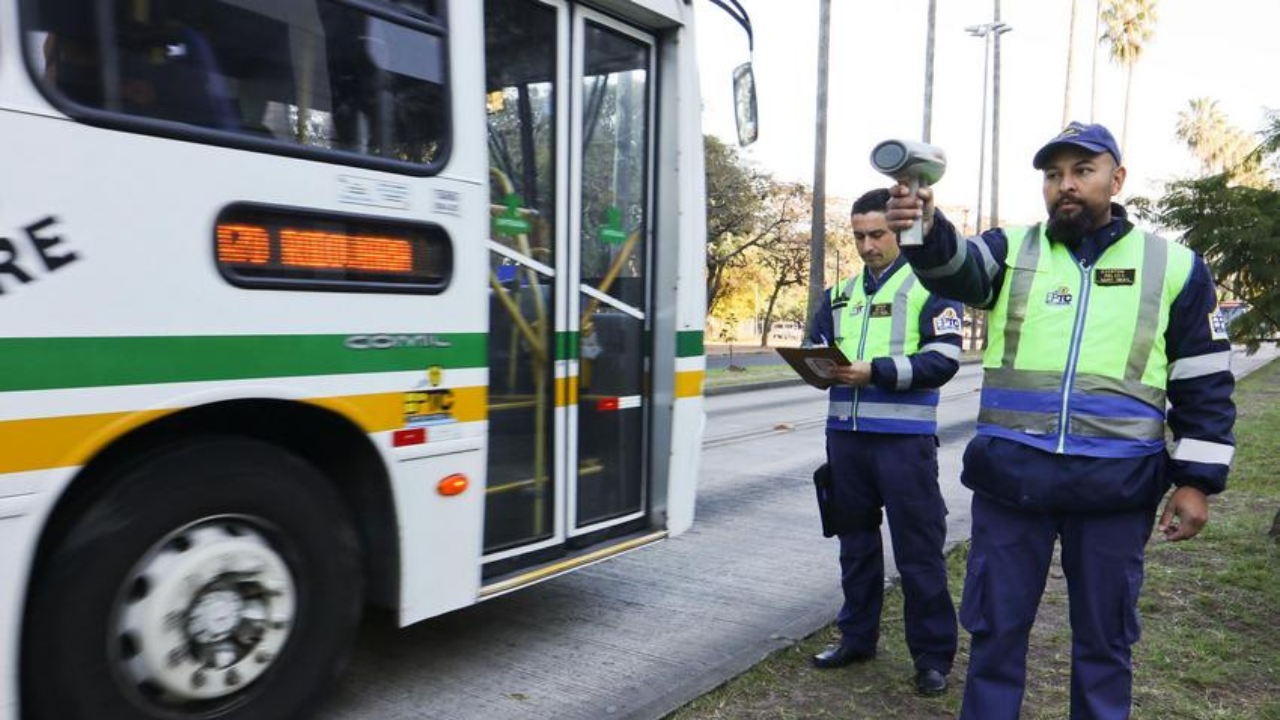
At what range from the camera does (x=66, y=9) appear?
8.57 ft

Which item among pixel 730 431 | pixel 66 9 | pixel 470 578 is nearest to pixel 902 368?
pixel 470 578

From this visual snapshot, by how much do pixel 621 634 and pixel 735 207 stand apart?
2946 cm

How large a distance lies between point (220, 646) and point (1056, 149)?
9.36 ft

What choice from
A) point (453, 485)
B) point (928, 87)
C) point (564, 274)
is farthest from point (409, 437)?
point (928, 87)

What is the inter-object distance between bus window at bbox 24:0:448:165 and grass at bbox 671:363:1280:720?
2.32 meters

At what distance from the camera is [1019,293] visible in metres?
2.92

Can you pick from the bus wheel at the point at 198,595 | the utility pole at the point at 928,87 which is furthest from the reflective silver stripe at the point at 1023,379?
the utility pole at the point at 928,87

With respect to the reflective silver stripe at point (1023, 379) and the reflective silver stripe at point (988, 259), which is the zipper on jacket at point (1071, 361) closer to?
the reflective silver stripe at point (1023, 379)

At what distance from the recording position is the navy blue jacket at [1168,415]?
2.74 meters

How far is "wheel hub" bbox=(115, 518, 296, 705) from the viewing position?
279 centimetres

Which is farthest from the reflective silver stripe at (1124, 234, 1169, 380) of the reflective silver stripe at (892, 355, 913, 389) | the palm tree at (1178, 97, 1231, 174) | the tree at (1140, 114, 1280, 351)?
the palm tree at (1178, 97, 1231, 174)

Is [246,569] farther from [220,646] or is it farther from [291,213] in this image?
[291,213]

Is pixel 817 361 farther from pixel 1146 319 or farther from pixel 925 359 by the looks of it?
pixel 1146 319

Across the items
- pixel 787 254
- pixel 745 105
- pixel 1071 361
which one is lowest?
pixel 1071 361
